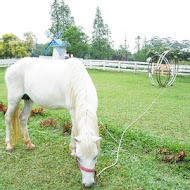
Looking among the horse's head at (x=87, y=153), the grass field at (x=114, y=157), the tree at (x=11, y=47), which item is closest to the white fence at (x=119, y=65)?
the grass field at (x=114, y=157)

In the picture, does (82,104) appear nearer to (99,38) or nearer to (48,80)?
(48,80)

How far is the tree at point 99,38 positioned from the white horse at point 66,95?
2566cm

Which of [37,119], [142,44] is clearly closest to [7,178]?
[37,119]

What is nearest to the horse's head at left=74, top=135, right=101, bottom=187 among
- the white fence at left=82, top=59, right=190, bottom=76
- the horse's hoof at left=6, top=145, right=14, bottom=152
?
the horse's hoof at left=6, top=145, right=14, bottom=152

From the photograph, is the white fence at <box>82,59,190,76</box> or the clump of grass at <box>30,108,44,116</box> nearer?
the clump of grass at <box>30,108,44,116</box>

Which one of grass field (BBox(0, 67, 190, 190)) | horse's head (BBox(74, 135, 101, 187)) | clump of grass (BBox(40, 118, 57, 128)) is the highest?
horse's head (BBox(74, 135, 101, 187))

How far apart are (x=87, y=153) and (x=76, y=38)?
24.7 metres

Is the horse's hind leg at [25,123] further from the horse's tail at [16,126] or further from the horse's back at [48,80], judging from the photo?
the horse's back at [48,80]

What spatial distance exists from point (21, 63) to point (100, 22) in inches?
1049

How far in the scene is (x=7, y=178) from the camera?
278 centimetres

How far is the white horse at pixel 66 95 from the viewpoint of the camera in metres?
2.24

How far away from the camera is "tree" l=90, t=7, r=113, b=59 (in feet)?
92.9

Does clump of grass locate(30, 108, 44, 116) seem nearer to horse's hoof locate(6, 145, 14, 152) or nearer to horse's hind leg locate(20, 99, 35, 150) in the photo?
horse's hind leg locate(20, 99, 35, 150)

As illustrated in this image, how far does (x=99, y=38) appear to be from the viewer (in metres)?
28.4
